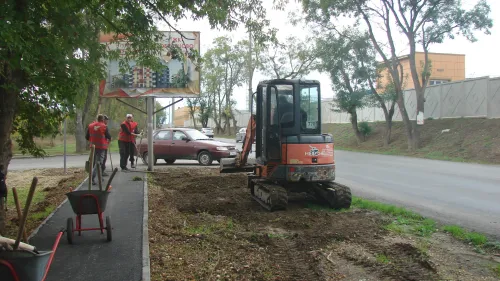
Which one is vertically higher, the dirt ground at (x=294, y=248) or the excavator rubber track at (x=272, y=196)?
the excavator rubber track at (x=272, y=196)

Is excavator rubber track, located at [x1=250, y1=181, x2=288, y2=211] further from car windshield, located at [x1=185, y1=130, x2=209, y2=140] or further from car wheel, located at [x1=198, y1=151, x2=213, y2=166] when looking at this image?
car windshield, located at [x1=185, y1=130, x2=209, y2=140]

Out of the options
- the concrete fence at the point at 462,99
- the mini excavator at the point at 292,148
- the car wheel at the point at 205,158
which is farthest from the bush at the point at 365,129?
the mini excavator at the point at 292,148

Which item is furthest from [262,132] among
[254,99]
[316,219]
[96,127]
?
[96,127]

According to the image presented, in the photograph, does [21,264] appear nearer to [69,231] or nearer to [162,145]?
[69,231]

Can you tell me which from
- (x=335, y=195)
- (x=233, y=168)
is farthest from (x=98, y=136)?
(x=335, y=195)

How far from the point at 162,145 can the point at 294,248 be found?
1345cm

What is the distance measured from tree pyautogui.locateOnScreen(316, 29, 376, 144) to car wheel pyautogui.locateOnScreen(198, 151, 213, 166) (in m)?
15.1

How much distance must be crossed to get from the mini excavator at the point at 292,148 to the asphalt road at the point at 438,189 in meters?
1.88

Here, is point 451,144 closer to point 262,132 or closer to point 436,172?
point 436,172

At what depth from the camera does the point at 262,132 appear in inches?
393

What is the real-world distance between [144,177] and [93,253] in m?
7.34

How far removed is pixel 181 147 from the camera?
1891 cm

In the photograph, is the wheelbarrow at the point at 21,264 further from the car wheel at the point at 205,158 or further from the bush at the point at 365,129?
the bush at the point at 365,129

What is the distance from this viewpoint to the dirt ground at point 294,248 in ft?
17.3
